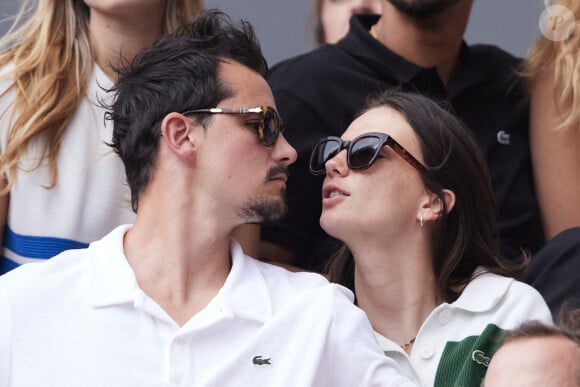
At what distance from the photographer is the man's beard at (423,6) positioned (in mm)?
4039

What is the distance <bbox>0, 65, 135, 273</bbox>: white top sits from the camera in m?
3.51

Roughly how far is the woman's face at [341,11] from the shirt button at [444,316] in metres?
1.77

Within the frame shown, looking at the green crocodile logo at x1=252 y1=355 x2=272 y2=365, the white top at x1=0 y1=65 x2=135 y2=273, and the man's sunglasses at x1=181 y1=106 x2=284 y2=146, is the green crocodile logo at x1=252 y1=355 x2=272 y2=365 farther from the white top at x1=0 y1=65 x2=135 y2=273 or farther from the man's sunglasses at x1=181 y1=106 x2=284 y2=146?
the white top at x1=0 y1=65 x2=135 y2=273

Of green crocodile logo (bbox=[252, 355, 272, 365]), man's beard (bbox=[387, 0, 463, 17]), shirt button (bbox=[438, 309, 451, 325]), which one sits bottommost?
shirt button (bbox=[438, 309, 451, 325])

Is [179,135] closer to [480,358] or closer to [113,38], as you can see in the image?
[113,38]

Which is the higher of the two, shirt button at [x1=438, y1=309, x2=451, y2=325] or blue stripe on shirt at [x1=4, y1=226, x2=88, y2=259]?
shirt button at [x1=438, y1=309, x2=451, y2=325]

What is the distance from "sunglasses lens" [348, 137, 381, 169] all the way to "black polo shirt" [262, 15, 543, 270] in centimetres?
50

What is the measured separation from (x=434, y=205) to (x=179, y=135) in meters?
0.70

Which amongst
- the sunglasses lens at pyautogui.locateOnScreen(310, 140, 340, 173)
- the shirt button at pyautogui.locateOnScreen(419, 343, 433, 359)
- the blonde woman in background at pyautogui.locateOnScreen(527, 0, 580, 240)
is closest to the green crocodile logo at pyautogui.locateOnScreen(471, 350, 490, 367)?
the shirt button at pyautogui.locateOnScreen(419, 343, 433, 359)

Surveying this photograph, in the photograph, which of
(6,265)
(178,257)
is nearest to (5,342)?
(178,257)

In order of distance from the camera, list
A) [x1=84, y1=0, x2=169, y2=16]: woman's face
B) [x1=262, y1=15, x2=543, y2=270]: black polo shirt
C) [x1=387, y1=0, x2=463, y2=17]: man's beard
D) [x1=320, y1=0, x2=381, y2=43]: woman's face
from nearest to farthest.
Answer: [x1=84, y1=0, x2=169, y2=16]: woman's face < [x1=262, y1=15, x2=543, y2=270]: black polo shirt < [x1=387, y1=0, x2=463, y2=17]: man's beard < [x1=320, y1=0, x2=381, y2=43]: woman's face

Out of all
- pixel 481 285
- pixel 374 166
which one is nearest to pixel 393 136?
pixel 374 166

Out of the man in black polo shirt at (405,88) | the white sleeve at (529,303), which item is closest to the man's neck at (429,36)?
the man in black polo shirt at (405,88)

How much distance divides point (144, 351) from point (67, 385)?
17 cm
